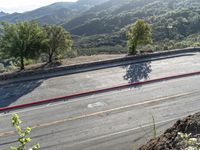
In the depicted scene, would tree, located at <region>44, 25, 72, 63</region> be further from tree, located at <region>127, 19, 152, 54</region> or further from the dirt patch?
the dirt patch

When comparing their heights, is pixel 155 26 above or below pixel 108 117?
above

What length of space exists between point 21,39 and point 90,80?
7.37 m

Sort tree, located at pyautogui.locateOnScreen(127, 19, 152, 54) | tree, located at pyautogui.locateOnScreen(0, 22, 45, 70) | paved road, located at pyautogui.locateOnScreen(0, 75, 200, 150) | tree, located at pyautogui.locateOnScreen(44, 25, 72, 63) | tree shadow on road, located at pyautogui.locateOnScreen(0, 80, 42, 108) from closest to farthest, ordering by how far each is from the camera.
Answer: paved road, located at pyautogui.locateOnScreen(0, 75, 200, 150), tree shadow on road, located at pyautogui.locateOnScreen(0, 80, 42, 108), tree, located at pyautogui.locateOnScreen(0, 22, 45, 70), tree, located at pyautogui.locateOnScreen(44, 25, 72, 63), tree, located at pyautogui.locateOnScreen(127, 19, 152, 54)

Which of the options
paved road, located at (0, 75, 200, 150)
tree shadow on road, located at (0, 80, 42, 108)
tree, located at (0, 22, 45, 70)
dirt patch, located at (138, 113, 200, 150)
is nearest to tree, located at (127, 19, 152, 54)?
tree, located at (0, 22, 45, 70)

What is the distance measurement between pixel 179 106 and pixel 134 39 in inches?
663

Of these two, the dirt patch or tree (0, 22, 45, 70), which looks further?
tree (0, 22, 45, 70)

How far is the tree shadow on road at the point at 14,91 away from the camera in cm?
2187

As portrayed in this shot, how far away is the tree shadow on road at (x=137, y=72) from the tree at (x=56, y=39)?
20.9ft

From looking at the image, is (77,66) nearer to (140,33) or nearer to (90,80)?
(90,80)

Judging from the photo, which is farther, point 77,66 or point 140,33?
point 140,33

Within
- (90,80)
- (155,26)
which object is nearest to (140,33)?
(90,80)

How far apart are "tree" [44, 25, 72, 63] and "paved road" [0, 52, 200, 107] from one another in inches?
198

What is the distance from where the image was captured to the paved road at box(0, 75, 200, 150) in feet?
48.3

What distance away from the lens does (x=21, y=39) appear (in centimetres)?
2847
